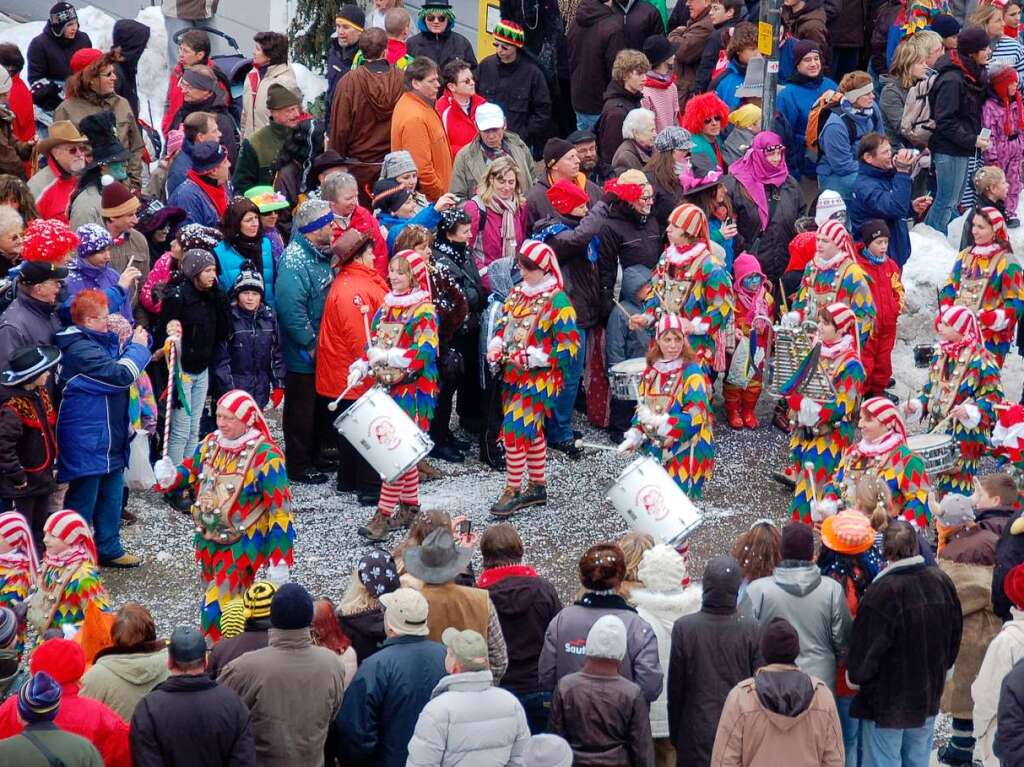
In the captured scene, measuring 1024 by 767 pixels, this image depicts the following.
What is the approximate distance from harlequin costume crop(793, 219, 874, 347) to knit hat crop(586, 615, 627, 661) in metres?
5.63

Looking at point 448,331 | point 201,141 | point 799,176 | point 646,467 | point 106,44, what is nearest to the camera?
point 646,467

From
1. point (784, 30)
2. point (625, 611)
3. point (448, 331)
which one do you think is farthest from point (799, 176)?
point (625, 611)

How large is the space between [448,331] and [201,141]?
2.52m

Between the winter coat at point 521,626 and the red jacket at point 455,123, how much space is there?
22.1ft

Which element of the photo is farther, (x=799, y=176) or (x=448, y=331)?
(x=799, y=176)

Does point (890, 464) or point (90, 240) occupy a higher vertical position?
point (90, 240)

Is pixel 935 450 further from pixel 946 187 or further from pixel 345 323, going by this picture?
pixel 946 187

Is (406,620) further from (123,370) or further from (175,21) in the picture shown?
(175,21)

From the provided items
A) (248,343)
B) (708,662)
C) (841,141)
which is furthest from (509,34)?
(708,662)

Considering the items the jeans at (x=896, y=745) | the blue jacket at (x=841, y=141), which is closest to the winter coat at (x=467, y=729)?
the jeans at (x=896, y=745)

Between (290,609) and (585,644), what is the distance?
1.33m

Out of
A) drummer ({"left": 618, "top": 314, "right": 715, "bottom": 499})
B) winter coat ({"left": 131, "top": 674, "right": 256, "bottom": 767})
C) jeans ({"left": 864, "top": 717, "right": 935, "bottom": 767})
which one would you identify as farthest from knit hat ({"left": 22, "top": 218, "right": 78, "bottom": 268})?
jeans ({"left": 864, "top": 717, "right": 935, "bottom": 767})

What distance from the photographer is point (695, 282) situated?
12.7 m

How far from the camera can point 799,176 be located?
1650 cm
